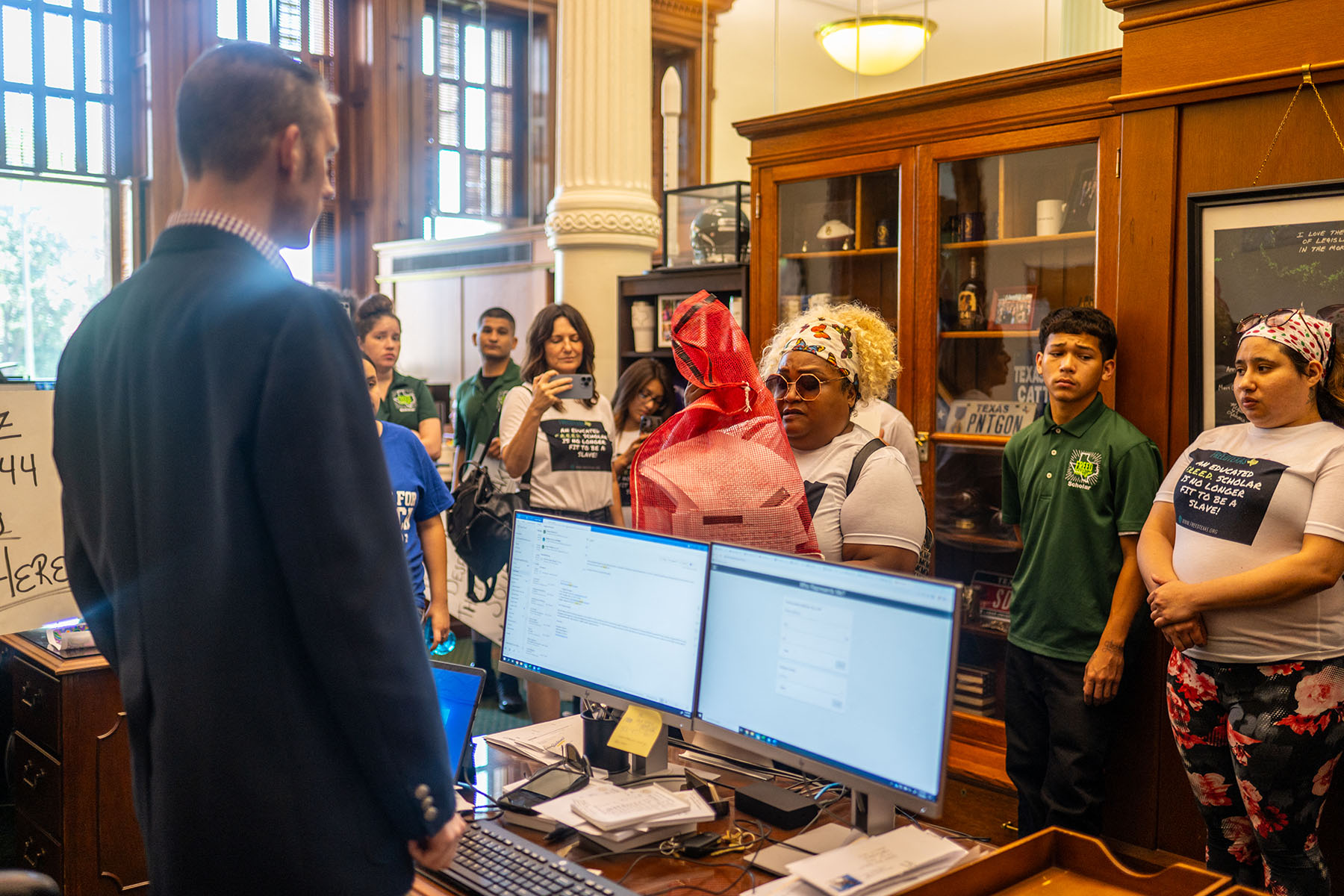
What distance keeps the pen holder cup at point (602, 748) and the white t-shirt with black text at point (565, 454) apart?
1593 millimetres

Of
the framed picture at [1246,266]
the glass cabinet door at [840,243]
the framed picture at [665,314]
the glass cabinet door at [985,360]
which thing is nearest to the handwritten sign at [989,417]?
the glass cabinet door at [985,360]

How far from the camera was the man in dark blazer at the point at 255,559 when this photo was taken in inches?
38.1

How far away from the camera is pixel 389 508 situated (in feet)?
3.38

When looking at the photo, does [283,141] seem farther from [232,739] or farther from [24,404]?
[24,404]

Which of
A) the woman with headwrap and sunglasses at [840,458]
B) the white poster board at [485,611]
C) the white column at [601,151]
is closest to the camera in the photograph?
the woman with headwrap and sunglasses at [840,458]

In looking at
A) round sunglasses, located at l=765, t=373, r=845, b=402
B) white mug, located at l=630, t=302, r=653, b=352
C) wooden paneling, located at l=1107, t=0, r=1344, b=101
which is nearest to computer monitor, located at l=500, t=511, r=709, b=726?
round sunglasses, located at l=765, t=373, r=845, b=402

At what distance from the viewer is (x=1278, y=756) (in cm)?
208

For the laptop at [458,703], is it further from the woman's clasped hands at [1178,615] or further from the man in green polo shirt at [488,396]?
the man in green polo shirt at [488,396]

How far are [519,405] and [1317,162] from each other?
2.19 meters

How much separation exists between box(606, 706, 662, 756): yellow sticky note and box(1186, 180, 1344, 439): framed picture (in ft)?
5.77

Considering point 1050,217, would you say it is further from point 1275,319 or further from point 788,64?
point 788,64

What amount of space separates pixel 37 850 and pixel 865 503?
2.11 metres

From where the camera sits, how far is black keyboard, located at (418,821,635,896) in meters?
1.25

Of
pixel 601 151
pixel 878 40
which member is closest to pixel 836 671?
pixel 601 151
